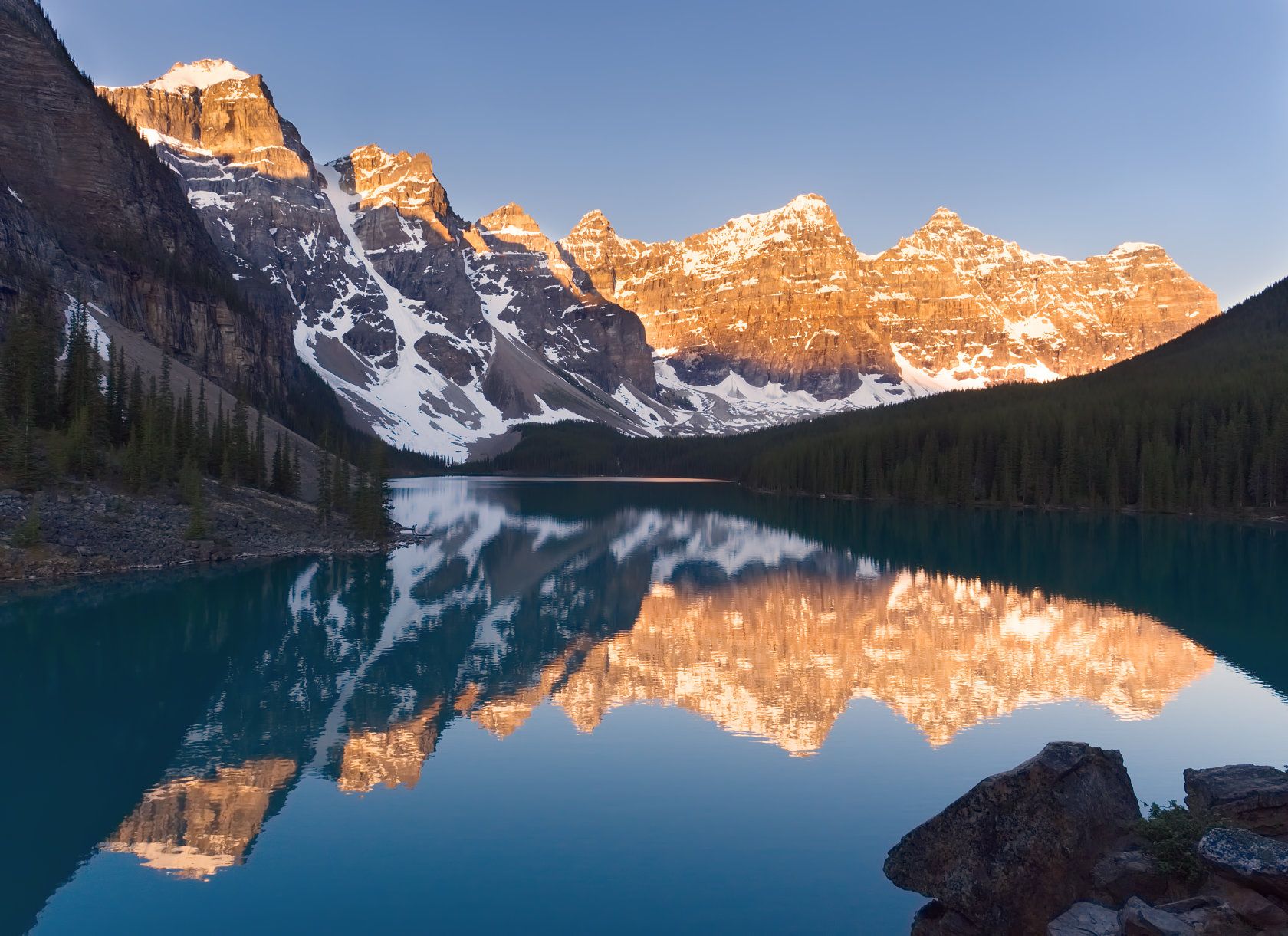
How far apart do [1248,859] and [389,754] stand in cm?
1656

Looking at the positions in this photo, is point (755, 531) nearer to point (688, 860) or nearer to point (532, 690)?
point (532, 690)

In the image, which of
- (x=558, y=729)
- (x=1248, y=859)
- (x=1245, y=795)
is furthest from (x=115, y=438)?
(x=1248, y=859)

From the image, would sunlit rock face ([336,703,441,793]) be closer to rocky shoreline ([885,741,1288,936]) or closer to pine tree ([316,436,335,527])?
rocky shoreline ([885,741,1288,936])

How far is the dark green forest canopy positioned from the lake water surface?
166ft

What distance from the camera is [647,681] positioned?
27078 mm

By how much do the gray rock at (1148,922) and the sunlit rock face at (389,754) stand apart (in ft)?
44.1

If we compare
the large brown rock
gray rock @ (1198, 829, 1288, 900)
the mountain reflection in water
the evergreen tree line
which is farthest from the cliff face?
gray rock @ (1198, 829, 1288, 900)

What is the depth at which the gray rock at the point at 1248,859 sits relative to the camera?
901cm

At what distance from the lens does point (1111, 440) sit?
104250mm

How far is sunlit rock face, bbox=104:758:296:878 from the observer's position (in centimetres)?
1488

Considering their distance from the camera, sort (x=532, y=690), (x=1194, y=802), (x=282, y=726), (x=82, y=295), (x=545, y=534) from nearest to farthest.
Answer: (x=1194, y=802), (x=282, y=726), (x=532, y=690), (x=545, y=534), (x=82, y=295)

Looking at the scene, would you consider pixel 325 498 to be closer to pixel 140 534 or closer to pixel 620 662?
pixel 140 534

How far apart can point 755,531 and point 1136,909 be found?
70612 mm

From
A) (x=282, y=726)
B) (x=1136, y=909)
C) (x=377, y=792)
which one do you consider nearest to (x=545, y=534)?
(x=282, y=726)
